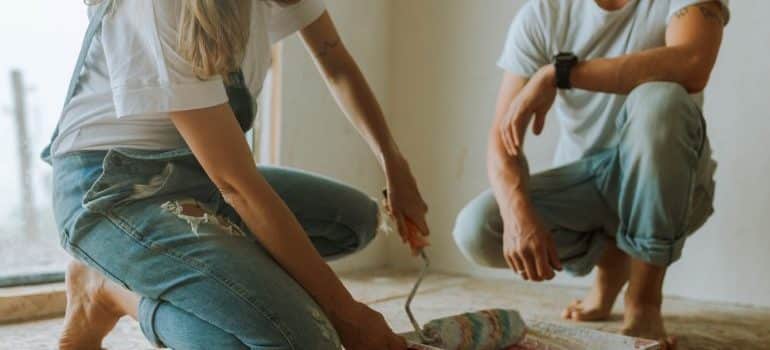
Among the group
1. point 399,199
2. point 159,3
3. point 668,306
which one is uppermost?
point 159,3

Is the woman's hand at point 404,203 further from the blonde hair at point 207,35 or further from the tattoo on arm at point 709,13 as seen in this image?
the tattoo on arm at point 709,13

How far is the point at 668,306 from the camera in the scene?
1.90m

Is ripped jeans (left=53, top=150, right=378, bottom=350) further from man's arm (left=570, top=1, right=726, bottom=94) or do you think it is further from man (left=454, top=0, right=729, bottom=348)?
man's arm (left=570, top=1, right=726, bottom=94)

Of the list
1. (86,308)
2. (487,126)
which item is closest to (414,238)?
(86,308)

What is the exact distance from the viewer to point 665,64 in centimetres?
140

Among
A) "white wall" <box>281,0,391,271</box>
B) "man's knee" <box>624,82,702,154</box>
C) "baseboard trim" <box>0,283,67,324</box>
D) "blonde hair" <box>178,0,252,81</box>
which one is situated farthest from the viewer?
"white wall" <box>281,0,391,271</box>

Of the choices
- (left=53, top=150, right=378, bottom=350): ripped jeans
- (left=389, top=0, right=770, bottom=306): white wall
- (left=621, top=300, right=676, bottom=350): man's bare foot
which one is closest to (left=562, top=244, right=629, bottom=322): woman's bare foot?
(left=621, top=300, right=676, bottom=350): man's bare foot

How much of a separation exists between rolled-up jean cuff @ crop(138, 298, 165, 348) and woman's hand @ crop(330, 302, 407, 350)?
9.0 inches

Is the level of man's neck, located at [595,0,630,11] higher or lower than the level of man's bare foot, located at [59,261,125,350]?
A: higher

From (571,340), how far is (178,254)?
0.57 metres

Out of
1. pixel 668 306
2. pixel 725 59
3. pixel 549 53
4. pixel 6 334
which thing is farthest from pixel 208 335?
pixel 725 59

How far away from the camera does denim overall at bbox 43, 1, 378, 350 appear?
99 centimetres

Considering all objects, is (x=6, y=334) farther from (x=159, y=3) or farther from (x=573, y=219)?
(x=573, y=219)

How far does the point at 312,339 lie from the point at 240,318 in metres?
0.09
